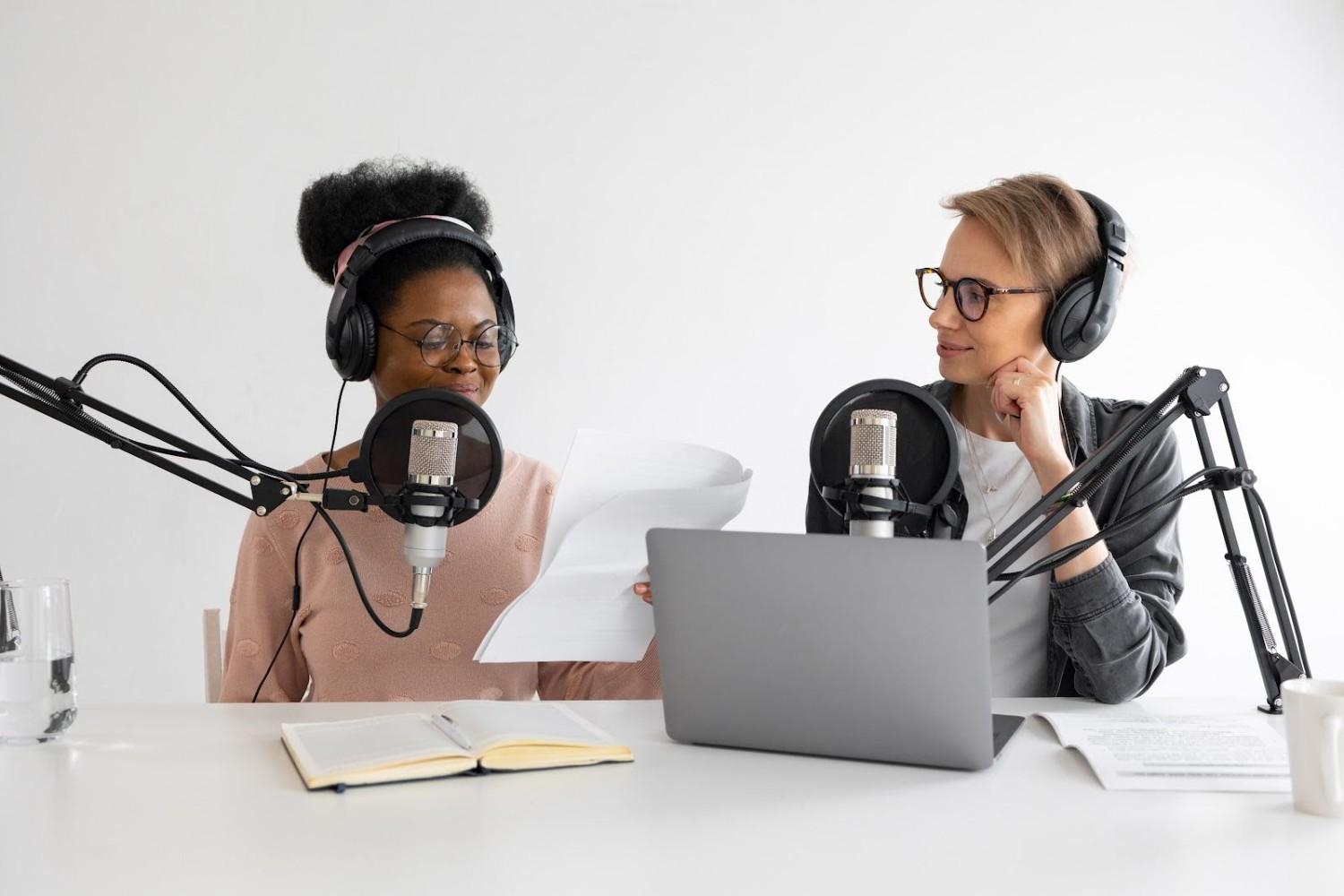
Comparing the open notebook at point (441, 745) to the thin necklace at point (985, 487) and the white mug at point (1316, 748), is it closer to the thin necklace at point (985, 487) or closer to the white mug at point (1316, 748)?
the white mug at point (1316, 748)

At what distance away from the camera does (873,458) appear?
1074 mm

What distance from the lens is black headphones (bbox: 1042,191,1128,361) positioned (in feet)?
5.14

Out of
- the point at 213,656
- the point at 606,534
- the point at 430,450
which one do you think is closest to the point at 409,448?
the point at 430,450

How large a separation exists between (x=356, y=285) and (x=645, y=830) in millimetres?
884

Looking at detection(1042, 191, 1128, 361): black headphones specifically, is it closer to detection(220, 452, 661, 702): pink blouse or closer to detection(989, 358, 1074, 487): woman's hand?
detection(989, 358, 1074, 487): woman's hand

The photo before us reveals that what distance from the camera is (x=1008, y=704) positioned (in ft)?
4.39

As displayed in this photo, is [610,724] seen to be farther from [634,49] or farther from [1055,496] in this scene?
[634,49]

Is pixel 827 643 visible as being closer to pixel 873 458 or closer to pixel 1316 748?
pixel 873 458

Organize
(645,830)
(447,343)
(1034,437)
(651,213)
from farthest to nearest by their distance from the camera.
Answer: (651,213), (447,343), (1034,437), (645,830)

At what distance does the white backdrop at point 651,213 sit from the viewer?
271cm

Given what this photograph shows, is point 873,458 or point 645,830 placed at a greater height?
point 873,458

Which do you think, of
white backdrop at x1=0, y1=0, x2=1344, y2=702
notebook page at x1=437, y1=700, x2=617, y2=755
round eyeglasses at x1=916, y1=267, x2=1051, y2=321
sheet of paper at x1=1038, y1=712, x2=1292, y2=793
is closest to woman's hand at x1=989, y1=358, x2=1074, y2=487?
round eyeglasses at x1=916, y1=267, x2=1051, y2=321

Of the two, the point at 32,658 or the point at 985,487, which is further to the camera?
the point at 985,487

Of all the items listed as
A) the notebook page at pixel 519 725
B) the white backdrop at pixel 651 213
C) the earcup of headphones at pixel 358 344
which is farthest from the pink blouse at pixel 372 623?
the white backdrop at pixel 651 213
